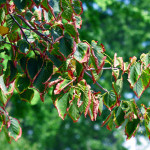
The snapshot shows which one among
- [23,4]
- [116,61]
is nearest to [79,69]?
[116,61]

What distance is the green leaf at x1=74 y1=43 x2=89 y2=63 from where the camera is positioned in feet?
4.84

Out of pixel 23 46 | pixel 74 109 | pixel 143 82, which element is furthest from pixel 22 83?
pixel 143 82

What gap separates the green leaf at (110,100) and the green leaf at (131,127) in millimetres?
150

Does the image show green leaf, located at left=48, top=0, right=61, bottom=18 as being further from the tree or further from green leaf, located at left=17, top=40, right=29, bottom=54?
green leaf, located at left=17, top=40, right=29, bottom=54

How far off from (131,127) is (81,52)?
63 centimetres

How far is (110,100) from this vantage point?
6.02 feet

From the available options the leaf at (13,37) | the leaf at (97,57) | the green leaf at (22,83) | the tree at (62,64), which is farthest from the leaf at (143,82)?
the leaf at (13,37)

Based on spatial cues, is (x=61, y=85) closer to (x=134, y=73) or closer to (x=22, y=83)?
(x=22, y=83)

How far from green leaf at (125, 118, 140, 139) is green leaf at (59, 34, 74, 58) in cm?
65

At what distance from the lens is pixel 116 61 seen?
1.78 m

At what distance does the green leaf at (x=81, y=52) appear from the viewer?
1.47m

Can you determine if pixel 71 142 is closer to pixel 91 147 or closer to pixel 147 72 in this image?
pixel 91 147

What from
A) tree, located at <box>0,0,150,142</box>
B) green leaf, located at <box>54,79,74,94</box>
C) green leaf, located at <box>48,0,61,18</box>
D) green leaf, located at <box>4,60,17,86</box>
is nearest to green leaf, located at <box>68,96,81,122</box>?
tree, located at <box>0,0,150,142</box>

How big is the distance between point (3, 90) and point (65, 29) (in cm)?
48
